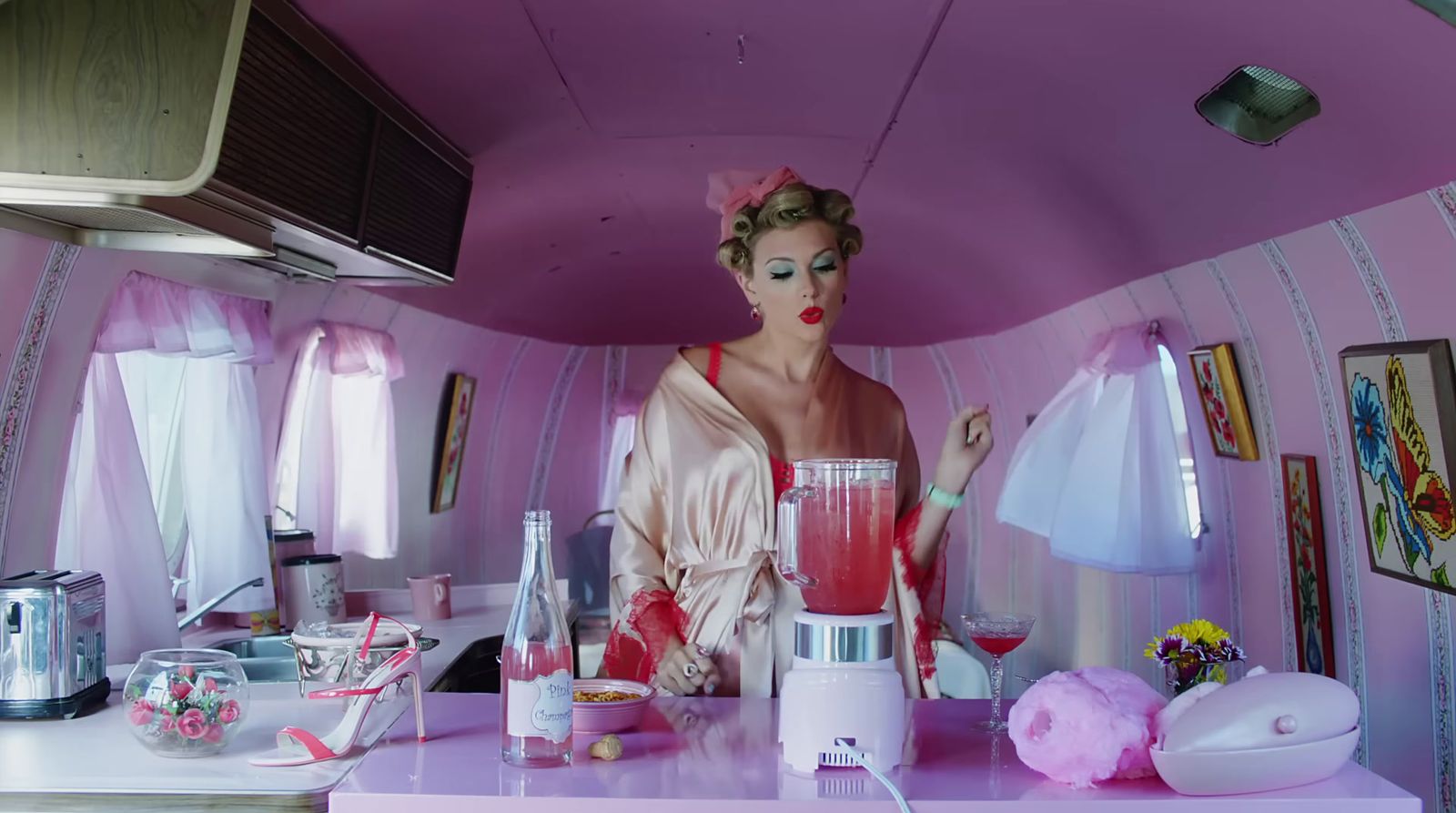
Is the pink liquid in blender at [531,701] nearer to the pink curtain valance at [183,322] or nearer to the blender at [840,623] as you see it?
the blender at [840,623]

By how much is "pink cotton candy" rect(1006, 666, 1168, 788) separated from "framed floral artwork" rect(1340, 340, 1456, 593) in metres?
1.27

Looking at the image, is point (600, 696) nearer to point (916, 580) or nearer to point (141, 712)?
point (141, 712)

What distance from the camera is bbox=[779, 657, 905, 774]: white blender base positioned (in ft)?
5.63

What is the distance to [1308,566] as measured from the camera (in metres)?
3.33

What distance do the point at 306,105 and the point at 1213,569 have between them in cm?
314

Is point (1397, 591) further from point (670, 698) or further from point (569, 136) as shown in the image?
point (569, 136)

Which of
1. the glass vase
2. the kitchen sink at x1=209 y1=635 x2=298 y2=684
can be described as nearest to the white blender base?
the glass vase

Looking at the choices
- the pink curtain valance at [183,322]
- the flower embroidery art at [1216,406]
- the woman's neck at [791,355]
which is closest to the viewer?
the woman's neck at [791,355]

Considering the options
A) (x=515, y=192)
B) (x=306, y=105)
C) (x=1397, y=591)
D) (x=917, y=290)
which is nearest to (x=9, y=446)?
(x=306, y=105)

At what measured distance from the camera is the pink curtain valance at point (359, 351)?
459 cm

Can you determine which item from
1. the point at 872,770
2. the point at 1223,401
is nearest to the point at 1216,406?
the point at 1223,401

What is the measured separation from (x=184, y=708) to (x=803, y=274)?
5.00 feet

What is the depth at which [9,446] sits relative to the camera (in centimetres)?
269

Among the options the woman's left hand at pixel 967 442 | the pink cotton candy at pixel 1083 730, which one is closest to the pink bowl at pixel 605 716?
the pink cotton candy at pixel 1083 730
